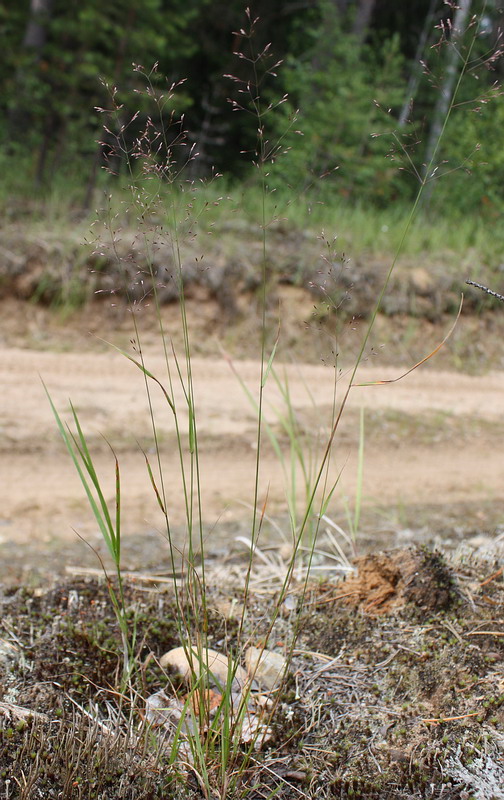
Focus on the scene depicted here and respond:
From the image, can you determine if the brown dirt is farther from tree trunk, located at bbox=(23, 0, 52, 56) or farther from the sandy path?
tree trunk, located at bbox=(23, 0, 52, 56)

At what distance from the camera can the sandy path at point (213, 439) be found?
3.94m

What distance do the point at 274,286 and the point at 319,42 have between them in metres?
6.42

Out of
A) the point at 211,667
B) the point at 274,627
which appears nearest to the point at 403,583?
the point at 274,627

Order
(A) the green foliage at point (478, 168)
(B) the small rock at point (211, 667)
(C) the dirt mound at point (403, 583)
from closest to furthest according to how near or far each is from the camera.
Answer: (B) the small rock at point (211, 667) → (C) the dirt mound at point (403, 583) → (A) the green foliage at point (478, 168)

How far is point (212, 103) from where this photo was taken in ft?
43.0

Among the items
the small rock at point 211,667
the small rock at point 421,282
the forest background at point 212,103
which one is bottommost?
the small rock at point 211,667

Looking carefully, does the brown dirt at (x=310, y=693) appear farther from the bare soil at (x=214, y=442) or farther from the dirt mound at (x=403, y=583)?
the bare soil at (x=214, y=442)

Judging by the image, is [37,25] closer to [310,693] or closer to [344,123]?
[344,123]

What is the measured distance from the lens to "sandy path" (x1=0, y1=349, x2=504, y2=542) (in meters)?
3.94

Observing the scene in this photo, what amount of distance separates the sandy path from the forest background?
7.38 ft

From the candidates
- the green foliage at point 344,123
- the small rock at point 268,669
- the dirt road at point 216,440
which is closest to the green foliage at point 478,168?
the green foliage at point 344,123

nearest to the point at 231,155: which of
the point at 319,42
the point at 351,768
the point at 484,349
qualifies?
Result: the point at 319,42

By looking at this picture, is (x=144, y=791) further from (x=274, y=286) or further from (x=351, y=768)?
(x=274, y=286)

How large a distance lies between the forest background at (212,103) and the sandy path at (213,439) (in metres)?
2.25
